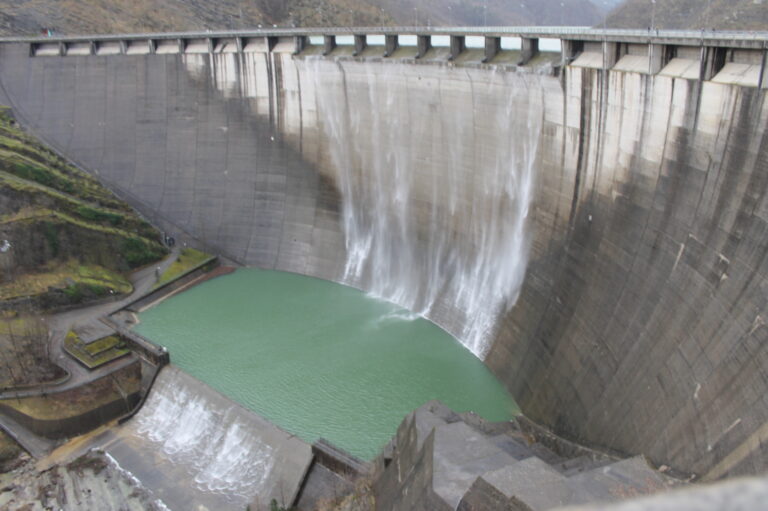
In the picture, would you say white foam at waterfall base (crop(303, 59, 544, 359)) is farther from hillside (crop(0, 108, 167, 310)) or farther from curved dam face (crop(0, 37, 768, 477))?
hillside (crop(0, 108, 167, 310))

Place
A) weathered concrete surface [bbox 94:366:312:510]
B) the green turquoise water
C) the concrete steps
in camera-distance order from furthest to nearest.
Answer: the green turquoise water
weathered concrete surface [bbox 94:366:312:510]
the concrete steps

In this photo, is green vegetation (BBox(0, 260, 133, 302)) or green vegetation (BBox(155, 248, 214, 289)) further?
green vegetation (BBox(155, 248, 214, 289))

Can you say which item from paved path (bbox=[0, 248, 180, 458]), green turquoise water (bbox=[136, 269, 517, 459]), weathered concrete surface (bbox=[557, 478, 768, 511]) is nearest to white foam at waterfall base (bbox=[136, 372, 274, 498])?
green turquoise water (bbox=[136, 269, 517, 459])

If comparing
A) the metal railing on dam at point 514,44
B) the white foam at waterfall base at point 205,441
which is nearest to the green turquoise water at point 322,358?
the white foam at waterfall base at point 205,441

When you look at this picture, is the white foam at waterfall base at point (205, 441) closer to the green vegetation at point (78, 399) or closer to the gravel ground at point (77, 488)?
the green vegetation at point (78, 399)

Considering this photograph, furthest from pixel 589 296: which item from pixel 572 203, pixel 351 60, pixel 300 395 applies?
pixel 351 60

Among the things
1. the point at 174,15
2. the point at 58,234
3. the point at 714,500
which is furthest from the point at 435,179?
the point at 174,15

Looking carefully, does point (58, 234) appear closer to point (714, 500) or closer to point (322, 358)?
point (322, 358)
